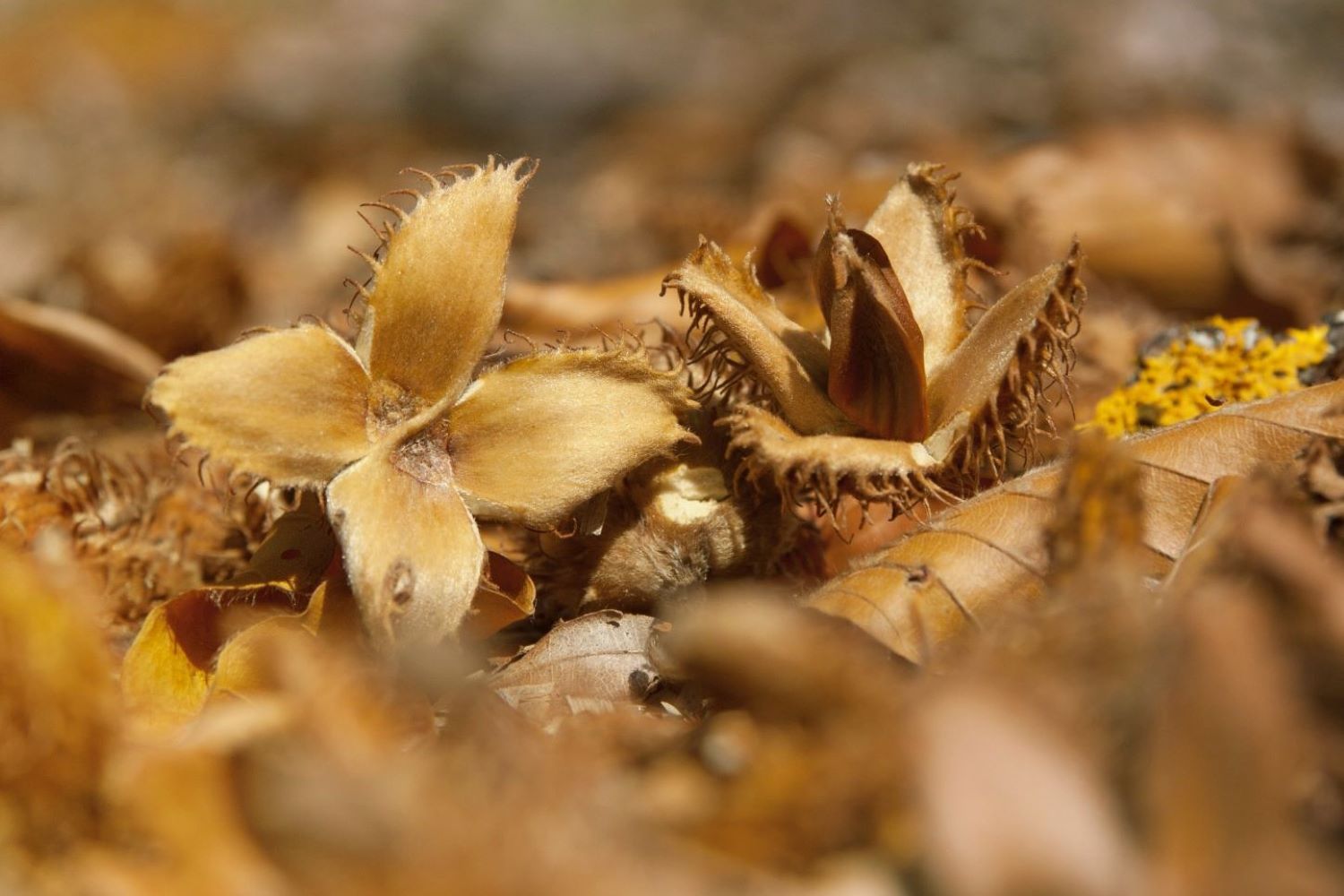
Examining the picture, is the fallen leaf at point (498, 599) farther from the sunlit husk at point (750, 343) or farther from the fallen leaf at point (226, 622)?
the sunlit husk at point (750, 343)

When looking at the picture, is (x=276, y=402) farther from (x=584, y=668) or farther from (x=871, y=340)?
(x=871, y=340)

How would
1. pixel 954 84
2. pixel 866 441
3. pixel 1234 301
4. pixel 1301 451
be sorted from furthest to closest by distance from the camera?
1. pixel 954 84
2. pixel 1234 301
3. pixel 866 441
4. pixel 1301 451

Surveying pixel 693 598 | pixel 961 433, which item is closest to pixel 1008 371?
pixel 961 433

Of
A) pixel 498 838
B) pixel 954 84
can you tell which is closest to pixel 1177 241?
pixel 498 838

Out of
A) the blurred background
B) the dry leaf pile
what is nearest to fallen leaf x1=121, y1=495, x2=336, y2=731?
the dry leaf pile

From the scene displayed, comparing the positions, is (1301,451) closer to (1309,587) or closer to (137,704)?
Answer: (1309,587)

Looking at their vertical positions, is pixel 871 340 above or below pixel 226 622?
above

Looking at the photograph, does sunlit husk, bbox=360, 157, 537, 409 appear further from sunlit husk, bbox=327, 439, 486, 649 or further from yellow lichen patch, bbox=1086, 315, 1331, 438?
yellow lichen patch, bbox=1086, 315, 1331, 438
